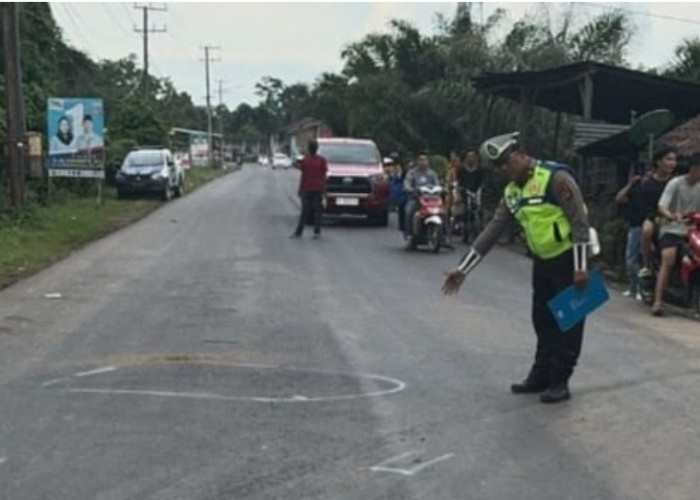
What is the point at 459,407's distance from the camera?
301 inches

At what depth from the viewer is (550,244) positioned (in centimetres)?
788

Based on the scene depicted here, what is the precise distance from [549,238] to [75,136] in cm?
2342

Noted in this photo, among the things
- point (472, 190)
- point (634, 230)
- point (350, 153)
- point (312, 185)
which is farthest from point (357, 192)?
point (634, 230)

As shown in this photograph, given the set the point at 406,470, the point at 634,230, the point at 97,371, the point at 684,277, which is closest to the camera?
the point at 406,470

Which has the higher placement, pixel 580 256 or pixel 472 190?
pixel 580 256

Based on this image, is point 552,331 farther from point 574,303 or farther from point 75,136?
point 75,136

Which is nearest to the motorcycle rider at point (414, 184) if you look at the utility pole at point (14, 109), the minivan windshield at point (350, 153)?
the minivan windshield at point (350, 153)

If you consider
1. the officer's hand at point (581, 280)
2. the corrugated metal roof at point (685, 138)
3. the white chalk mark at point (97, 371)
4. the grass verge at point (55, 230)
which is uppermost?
the corrugated metal roof at point (685, 138)

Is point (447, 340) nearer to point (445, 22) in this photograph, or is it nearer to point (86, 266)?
point (86, 266)

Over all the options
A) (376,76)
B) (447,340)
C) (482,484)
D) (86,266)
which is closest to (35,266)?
(86,266)

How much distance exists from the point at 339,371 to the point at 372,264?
8507mm

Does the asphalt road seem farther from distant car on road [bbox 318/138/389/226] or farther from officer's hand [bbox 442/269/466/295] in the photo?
distant car on road [bbox 318/138/389/226]

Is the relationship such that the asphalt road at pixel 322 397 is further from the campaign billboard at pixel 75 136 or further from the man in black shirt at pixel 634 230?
the campaign billboard at pixel 75 136

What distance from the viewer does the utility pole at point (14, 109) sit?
79.3 ft
